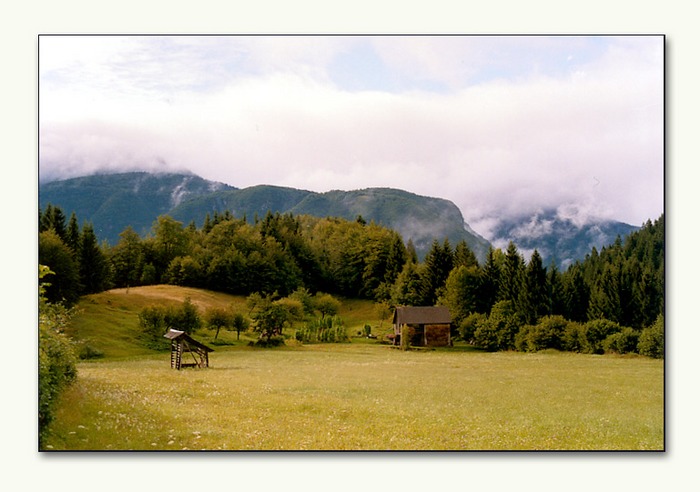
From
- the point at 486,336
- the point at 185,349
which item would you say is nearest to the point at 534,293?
the point at 486,336

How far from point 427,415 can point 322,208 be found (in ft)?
13.1

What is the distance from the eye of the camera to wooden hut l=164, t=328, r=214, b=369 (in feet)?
33.1

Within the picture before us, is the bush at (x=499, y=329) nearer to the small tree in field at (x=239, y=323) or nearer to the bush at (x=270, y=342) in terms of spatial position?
the bush at (x=270, y=342)

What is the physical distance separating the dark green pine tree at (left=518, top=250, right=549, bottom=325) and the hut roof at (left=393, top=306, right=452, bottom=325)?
54.6 inches

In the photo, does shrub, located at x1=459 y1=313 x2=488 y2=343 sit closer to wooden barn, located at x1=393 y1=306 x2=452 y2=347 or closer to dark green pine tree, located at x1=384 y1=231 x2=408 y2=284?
wooden barn, located at x1=393 y1=306 x2=452 y2=347

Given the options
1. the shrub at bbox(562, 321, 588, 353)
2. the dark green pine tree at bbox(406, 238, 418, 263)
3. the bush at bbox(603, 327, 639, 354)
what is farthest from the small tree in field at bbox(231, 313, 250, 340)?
the bush at bbox(603, 327, 639, 354)

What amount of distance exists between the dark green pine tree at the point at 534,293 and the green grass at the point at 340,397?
0.79m

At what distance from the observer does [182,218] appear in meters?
10.3

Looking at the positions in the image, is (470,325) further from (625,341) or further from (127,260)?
(127,260)

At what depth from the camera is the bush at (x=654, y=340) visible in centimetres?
974

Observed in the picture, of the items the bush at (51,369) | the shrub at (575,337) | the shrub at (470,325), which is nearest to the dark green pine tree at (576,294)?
the shrub at (575,337)

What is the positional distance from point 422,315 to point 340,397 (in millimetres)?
2454

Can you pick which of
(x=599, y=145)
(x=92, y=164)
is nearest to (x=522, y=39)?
(x=599, y=145)

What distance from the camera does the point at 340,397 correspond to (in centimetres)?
985
